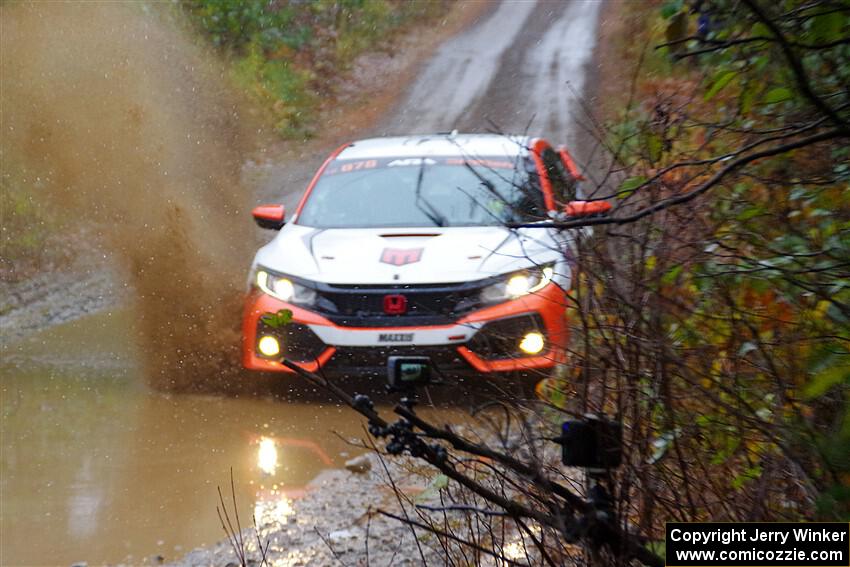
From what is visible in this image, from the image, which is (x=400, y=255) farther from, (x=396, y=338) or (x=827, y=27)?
(x=827, y=27)

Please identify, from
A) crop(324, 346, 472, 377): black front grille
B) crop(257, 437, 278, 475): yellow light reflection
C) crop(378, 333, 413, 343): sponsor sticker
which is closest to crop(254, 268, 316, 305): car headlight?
crop(324, 346, 472, 377): black front grille

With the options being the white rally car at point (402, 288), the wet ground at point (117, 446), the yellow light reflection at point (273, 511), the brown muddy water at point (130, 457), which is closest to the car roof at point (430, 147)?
the white rally car at point (402, 288)

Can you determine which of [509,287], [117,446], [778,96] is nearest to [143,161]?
[117,446]

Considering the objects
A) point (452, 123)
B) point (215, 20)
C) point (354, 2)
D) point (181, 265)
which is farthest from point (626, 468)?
point (354, 2)

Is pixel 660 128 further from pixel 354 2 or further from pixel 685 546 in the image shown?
pixel 354 2

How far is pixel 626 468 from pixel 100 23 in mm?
16903

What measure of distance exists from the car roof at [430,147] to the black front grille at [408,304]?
5.29 ft

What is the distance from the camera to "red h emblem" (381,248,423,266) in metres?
7.01

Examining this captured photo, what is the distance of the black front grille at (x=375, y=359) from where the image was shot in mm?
6730

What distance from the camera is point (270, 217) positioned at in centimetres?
825

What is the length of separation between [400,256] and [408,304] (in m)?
0.40

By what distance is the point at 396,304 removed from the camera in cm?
683

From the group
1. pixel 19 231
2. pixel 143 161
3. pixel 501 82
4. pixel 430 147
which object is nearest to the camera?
pixel 430 147

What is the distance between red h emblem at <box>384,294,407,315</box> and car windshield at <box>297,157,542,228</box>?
90cm
